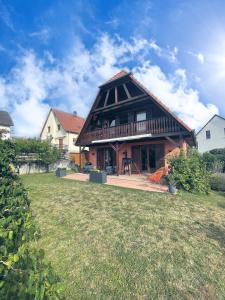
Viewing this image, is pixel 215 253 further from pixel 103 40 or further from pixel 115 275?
pixel 103 40

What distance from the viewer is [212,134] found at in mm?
30812

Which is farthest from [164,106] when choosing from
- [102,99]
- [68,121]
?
[68,121]

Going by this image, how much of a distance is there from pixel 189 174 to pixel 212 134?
25699 millimetres

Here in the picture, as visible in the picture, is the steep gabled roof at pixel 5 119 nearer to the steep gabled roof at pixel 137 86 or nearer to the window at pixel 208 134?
the steep gabled roof at pixel 137 86

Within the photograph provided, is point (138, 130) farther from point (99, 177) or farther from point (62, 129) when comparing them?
point (62, 129)

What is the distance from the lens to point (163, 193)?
322 inches

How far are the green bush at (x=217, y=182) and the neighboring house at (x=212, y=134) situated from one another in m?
22.2

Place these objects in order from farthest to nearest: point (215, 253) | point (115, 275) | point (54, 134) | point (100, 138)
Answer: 1. point (54, 134)
2. point (100, 138)
3. point (215, 253)
4. point (115, 275)

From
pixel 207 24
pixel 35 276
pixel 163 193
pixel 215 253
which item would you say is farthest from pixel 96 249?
pixel 207 24

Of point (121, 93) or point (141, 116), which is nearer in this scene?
point (141, 116)

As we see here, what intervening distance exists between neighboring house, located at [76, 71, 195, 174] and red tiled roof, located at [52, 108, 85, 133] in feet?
37.5

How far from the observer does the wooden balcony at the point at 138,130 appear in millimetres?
12484

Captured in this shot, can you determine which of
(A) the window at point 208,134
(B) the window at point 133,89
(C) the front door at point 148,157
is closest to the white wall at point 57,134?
(C) the front door at point 148,157

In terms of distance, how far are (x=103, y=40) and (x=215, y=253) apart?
43.8 ft
